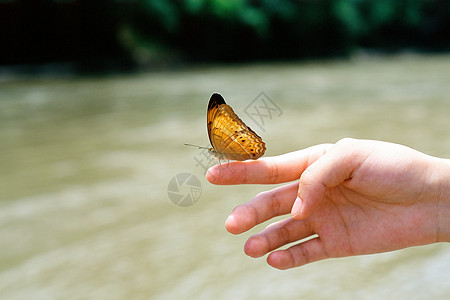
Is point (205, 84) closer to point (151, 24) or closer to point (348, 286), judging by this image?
point (151, 24)

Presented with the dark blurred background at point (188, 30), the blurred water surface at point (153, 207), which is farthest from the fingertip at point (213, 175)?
the dark blurred background at point (188, 30)

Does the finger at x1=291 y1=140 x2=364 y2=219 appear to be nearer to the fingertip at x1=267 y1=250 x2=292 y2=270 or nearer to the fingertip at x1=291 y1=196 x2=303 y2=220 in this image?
the fingertip at x1=291 y1=196 x2=303 y2=220

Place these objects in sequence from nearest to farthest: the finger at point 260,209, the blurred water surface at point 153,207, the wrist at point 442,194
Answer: the finger at point 260,209, the wrist at point 442,194, the blurred water surface at point 153,207

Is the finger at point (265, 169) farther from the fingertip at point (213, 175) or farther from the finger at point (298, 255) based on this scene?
the finger at point (298, 255)

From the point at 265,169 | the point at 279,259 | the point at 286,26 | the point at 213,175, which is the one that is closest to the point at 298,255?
the point at 279,259

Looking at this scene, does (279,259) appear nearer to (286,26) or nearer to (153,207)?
(153,207)

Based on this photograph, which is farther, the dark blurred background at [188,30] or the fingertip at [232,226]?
the dark blurred background at [188,30]
